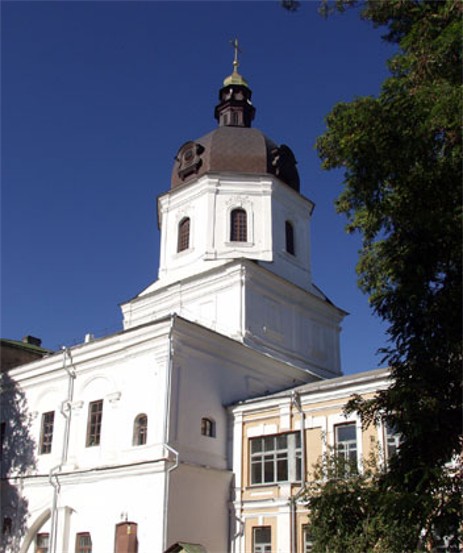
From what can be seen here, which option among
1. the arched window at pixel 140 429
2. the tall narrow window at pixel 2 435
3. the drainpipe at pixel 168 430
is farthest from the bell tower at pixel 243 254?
the tall narrow window at pixel 2 435

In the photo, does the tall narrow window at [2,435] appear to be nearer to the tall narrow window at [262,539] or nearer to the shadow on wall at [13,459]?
the shadow on wall at [13,459]

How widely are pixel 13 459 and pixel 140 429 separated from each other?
22.6ft

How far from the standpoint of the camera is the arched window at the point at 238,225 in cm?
2795

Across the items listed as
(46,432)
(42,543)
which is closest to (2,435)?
(46,432)

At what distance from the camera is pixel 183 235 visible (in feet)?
95.1

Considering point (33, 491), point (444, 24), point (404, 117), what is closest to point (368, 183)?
point (404, 117)

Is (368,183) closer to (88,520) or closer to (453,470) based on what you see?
(453,470)

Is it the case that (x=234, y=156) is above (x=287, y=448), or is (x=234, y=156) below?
above

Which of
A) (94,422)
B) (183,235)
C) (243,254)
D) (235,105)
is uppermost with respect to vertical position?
(235,105)

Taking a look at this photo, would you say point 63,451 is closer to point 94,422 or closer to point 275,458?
point 94,422

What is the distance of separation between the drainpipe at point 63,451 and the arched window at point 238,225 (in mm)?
8243

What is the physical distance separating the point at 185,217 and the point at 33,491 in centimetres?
1245

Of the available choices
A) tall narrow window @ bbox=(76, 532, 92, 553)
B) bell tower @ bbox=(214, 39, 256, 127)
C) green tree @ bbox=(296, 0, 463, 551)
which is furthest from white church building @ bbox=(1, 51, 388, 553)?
green tree @ bbox=(296, 0, 463, 551)

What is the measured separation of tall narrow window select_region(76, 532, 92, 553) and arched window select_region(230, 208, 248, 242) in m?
12.6
